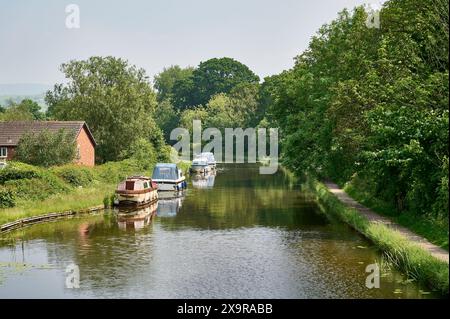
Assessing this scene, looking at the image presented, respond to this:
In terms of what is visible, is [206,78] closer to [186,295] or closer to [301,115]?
[301,115]

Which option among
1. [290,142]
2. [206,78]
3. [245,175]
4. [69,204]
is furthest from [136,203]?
[206,78]

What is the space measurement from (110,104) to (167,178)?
18.5 meters

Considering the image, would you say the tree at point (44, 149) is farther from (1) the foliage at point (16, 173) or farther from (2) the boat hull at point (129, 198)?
(1) the foliage at point (16, 173)

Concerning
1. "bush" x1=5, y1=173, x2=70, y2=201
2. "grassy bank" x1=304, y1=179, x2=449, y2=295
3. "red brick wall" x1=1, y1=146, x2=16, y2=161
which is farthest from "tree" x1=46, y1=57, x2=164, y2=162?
"grassy bank" x1=304, y1=179, x2=449, y2=295

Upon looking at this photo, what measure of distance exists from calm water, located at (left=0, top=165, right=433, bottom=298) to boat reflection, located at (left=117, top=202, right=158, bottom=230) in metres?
0.07

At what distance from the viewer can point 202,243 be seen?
3017 centimetres

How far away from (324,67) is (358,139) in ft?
57.6

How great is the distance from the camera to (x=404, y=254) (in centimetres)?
2386

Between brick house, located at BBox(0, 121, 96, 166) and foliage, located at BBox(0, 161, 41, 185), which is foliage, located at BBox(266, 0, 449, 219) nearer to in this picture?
foliage, located at BBox(0, 161, 41, 185)

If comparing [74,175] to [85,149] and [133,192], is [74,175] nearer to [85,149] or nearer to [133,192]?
[133,192]

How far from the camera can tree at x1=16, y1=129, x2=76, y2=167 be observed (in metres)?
54.0

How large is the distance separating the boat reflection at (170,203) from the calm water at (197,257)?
429 mm

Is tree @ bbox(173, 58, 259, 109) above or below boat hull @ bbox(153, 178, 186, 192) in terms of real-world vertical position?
above

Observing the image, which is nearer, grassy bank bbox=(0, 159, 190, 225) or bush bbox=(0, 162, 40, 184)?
grassy bank bbox=(0, 159, 190, 225)
